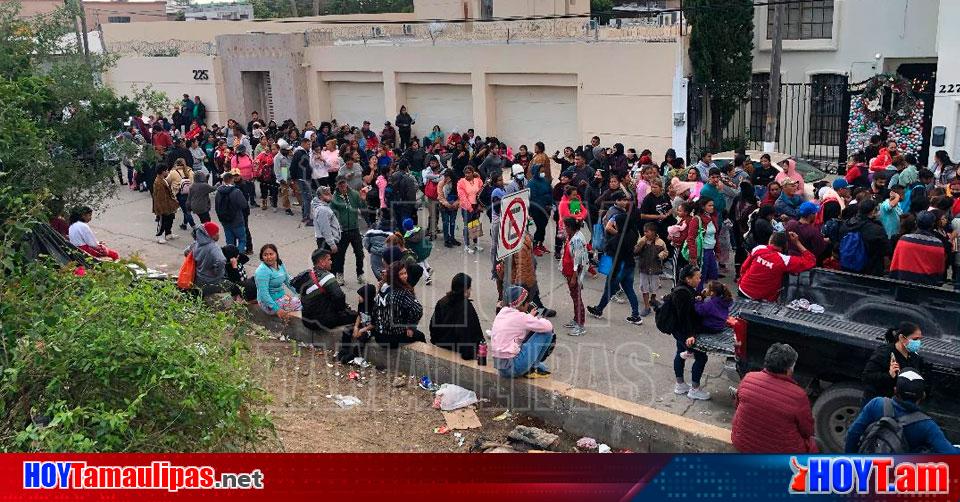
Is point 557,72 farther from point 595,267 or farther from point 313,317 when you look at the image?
point 313,317

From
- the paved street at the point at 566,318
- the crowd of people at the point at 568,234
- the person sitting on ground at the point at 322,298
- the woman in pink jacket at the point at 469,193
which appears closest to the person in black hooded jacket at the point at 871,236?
the crowd of people at the point at 568,234

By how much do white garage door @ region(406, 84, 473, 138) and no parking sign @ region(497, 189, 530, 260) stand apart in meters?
13.1

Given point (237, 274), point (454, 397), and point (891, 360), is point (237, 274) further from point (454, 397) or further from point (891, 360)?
point (891, 360)

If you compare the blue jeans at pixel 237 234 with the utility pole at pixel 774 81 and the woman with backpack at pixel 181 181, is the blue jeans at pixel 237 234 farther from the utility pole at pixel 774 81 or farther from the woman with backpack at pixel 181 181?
the utility pole at pixel 774 81

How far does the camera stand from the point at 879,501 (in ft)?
16.2

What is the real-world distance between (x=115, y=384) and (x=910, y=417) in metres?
5.23

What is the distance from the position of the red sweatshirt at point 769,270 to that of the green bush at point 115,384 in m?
5.17

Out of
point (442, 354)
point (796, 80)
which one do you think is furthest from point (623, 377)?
point (796, 80)

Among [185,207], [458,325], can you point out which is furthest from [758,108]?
[458,325]

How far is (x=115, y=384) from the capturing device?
18.4 feet

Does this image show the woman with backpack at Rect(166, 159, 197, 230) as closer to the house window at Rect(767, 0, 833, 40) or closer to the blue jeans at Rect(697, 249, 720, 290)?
the blue jeans at Rect(697, 249, 720, 290)

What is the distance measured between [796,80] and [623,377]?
14933mm

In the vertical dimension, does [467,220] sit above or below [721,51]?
below

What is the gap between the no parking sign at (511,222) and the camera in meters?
7.96
